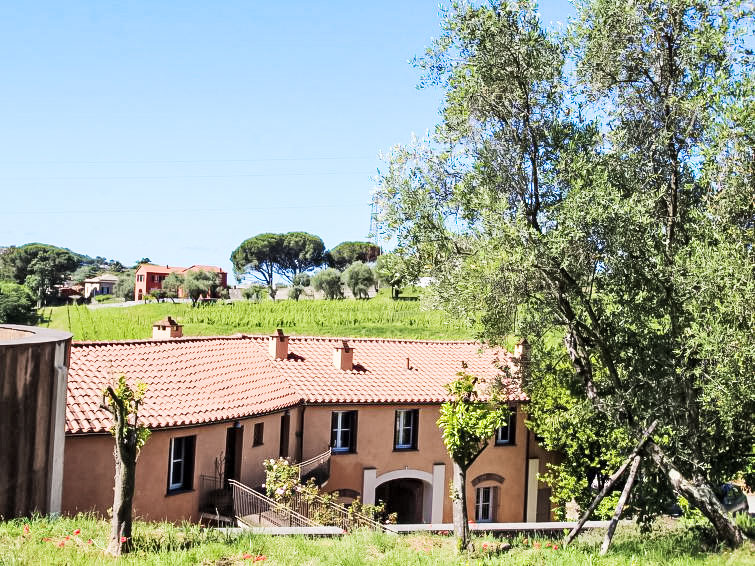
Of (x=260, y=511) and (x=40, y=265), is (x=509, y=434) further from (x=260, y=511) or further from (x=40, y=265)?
(x=40, y=265)

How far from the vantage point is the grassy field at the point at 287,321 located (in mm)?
48781

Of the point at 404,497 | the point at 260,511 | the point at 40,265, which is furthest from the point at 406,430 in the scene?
the point at 40,265

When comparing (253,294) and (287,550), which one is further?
(253,294)

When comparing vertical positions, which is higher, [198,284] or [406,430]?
[198,284]

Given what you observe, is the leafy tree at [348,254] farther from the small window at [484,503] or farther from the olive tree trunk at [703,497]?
the olive tree trunk at [703,497]

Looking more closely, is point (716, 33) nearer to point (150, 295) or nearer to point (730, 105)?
point (730, 105)

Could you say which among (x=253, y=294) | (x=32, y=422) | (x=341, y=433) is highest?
(x=253, y=294)

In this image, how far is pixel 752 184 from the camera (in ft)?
39.5

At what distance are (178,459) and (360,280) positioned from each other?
66939mm

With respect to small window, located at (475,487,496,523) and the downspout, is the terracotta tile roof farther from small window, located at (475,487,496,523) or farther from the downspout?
small window, located at (475,487,496,523)

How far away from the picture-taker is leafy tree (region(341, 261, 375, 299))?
85.0m

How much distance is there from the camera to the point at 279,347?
84.0ft

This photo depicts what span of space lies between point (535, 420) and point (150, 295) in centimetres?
8008

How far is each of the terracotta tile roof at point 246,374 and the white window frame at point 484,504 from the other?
425 cm
